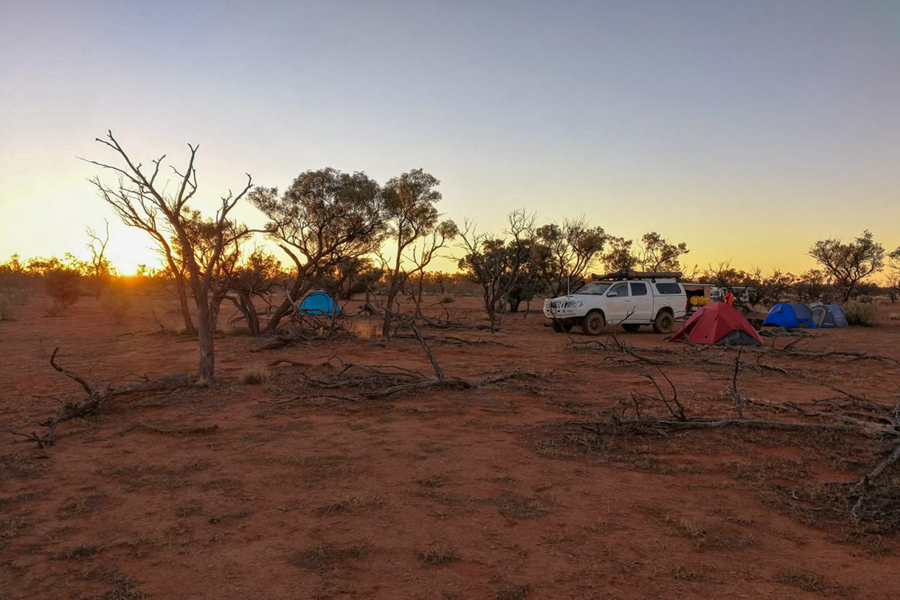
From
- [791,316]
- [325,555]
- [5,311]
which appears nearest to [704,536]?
[325,555]

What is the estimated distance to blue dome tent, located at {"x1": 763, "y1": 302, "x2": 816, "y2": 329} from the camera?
75.2 feet

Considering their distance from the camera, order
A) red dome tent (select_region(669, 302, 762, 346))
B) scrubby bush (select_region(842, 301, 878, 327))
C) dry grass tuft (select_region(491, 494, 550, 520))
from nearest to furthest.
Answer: dry grass tuft (select_region(491, 494, 550, 520)), red dome tent (select_region(669, 302, 762, 346)), scrubby bush (select_region(842, 301, 878, 327))

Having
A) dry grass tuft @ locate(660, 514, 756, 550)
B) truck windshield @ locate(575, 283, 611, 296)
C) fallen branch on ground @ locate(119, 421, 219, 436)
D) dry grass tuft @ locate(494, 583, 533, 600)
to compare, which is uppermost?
truck windshield @ locate(575, 283, 611, 296)

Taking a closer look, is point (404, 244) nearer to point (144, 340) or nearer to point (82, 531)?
point (144, 340)

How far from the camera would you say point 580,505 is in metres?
4.51

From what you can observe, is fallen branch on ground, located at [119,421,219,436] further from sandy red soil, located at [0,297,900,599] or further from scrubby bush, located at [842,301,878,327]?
scrubby bush, located at [842,301,878,327]

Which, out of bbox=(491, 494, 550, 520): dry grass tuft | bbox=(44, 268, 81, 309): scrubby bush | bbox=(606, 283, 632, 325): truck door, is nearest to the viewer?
bbox=(491, 494, 550, 520): dry grass tuft

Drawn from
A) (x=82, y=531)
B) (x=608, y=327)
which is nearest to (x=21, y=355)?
(x=82, y=531)

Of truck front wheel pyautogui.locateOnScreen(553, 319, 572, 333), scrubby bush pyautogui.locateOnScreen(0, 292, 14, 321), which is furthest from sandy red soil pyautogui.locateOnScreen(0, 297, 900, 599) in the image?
scrubby bush pyautogui.locateOnScreen(0, 292, 14, 321)

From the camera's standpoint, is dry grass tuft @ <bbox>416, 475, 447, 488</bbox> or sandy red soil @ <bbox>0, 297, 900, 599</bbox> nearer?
sandy red soil @ <bbox>0, 297, 900, 599</bbox>

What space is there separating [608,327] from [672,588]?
61.6 ft

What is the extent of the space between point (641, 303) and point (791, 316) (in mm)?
8096

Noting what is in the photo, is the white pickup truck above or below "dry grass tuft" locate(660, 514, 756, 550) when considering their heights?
above

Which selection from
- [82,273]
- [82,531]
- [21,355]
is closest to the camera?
[82,531]
